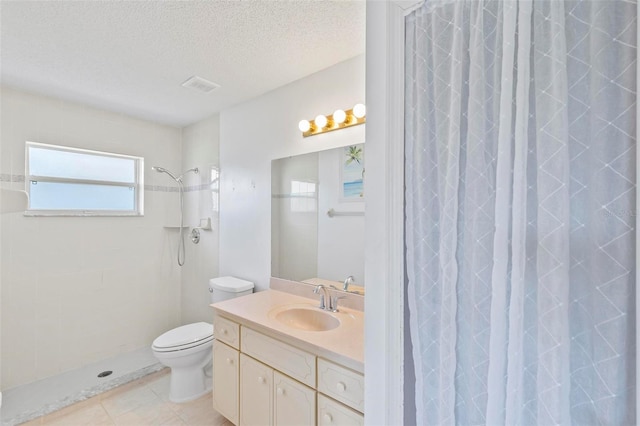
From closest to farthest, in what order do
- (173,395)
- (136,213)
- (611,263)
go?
(611,263) → (173,395) → (136,213)

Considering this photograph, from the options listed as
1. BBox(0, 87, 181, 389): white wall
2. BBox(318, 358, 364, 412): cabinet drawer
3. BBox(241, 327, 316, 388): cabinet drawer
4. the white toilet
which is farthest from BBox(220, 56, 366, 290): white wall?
BBox(318, 358, 364, 412): cabinet drawer

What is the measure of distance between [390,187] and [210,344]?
6.63 feet

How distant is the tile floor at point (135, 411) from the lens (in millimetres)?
1987

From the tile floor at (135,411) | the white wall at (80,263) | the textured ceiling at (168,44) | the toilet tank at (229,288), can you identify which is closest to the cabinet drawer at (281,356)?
the toilet tank at (229,288)

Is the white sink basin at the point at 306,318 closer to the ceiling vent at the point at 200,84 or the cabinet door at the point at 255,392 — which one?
the cabinet door at the point at 255,392

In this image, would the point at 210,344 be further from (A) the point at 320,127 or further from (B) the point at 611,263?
(B) the point at 611,263

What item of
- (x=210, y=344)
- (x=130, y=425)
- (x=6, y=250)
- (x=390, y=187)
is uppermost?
(x=390, y=187)

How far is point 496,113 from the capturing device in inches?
30.6

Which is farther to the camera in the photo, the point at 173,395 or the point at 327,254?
the point at 173,395

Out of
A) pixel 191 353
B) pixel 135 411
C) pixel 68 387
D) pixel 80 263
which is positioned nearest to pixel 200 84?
pixel 80 263

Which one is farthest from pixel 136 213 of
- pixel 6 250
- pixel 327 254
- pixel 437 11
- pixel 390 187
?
pixel 437 11

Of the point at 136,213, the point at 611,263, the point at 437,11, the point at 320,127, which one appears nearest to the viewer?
the point at 611,263

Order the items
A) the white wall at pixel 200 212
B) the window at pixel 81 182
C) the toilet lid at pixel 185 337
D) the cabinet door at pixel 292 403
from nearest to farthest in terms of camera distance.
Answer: the cabinet door at pixel 292 403, the toilet lid at pixel 185 337, the window at pixel 81 182, the white wall at pixel 200 212

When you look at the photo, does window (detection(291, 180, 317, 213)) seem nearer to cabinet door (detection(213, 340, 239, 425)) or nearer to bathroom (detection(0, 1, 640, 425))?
bathroom (detection(0, 1, 640, 425))
